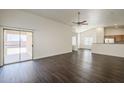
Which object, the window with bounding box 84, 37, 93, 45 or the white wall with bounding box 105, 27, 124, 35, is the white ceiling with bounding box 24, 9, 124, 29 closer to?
the white wall with bounding box 105, 27, 124, 35

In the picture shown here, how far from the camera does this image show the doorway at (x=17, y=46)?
232 inches

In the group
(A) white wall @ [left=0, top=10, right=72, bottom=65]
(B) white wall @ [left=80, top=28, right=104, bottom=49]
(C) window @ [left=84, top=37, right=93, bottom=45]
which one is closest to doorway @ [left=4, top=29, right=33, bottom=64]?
(A) white wall @ [left=0, top=10, right=72, bottom=65]

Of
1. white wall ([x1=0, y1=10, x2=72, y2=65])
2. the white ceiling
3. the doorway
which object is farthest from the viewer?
the white ceiling

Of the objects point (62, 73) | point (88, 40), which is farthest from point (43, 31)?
point (88, 40)

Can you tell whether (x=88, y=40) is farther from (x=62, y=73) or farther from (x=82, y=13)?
(x=62, y=73)

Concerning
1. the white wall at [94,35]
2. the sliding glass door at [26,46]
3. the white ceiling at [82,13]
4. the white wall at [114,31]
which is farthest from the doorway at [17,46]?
the white wall at [114,31]

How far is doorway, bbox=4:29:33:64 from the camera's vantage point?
5891mm

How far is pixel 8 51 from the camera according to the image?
241 inches

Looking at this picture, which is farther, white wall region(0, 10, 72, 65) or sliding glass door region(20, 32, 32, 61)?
sliding glass door region(20, 32, 32, 61)

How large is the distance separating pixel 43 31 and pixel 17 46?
2.15m

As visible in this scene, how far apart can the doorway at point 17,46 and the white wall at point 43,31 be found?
390 mm

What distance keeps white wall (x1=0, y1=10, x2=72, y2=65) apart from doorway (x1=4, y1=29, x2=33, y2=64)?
39 centimetres
